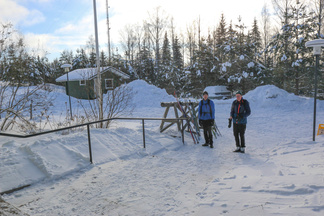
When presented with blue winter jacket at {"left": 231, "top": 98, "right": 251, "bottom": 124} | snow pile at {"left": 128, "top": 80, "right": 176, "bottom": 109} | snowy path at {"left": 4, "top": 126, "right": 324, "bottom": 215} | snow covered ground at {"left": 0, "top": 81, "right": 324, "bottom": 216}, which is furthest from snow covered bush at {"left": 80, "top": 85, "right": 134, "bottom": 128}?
snow pile at {"left": 128, "top": 80, "right": 176, "bottom": 109}

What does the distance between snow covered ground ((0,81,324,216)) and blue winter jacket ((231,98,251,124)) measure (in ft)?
3.06

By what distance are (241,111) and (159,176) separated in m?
3.06

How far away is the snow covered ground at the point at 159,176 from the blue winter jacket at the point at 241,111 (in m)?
0.93

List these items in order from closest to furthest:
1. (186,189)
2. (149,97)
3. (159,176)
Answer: (186,189) → (159,176) → (149,97)

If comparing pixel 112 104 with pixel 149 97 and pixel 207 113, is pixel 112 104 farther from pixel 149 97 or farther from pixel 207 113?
pixel 149 97

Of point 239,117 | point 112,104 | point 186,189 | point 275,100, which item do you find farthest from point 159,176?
point 275,100

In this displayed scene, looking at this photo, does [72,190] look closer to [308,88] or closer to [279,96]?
[279,96]

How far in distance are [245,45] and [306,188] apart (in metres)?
23.5

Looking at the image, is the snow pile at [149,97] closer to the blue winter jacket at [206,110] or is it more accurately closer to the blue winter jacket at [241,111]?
the blue winter jacket at [206,110]

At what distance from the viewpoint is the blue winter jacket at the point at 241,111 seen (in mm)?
6102

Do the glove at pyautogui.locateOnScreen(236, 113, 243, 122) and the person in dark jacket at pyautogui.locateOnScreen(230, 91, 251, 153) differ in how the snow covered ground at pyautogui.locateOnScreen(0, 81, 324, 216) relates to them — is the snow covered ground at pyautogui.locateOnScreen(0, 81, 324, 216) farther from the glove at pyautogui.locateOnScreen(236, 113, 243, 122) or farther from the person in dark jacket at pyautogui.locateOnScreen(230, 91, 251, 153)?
the glove at pyautogui.locateOnScreen(236, 113, 243, 122)

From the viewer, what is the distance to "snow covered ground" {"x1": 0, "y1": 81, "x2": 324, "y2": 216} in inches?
121

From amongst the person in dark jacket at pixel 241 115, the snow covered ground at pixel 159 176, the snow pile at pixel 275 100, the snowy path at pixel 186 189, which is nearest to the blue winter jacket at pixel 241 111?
the person in dark jacket at pixel 241 115

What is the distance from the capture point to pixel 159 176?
4.41m
